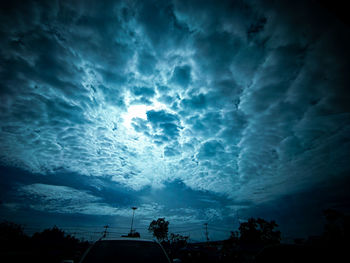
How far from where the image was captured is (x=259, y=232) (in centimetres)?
5594

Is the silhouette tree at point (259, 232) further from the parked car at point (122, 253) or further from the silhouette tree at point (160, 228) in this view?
the parked car at point (122, 253)

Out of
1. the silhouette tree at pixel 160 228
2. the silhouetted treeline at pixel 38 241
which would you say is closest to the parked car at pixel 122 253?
the silhouetted treeline at pixel 38 241

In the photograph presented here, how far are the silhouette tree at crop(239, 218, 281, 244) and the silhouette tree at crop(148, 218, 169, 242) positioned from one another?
3121 cm

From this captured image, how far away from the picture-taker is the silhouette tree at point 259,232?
54.8 meters

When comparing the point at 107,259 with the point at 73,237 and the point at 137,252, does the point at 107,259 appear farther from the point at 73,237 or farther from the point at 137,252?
the point at 73,237

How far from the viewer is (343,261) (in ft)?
15.7

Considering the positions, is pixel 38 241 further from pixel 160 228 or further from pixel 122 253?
pixel 122 253

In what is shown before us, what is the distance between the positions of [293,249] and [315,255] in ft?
2.80

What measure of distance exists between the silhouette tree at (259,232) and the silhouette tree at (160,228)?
31.2 metres

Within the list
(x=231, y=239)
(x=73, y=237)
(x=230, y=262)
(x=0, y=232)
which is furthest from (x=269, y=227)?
(x=0, y=232)

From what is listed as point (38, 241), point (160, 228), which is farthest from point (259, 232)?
point (38, 241)

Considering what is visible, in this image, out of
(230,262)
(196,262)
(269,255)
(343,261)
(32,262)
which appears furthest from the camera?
(230,262)

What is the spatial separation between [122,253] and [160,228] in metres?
65.7

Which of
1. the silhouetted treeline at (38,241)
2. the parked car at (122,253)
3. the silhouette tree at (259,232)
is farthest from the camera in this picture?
the silhouette tree at (259,232)
